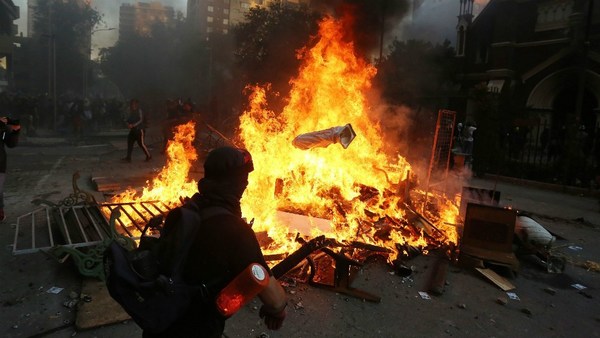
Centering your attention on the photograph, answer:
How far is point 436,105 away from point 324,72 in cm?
2049

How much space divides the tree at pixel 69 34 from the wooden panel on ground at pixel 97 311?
120 feet

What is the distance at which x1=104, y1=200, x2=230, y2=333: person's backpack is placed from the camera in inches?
69.6

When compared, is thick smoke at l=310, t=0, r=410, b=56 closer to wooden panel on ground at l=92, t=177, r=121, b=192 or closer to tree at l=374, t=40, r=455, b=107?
tree at l=374, t=40, r=455, b=107

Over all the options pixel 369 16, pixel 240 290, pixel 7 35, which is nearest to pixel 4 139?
pixel 240 290

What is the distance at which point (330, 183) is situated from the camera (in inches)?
283

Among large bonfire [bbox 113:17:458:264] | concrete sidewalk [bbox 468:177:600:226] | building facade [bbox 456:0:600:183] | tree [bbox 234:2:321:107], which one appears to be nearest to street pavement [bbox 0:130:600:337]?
large bonfire [bbox 113:17:458:264]

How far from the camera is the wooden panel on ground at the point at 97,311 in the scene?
3.64 m

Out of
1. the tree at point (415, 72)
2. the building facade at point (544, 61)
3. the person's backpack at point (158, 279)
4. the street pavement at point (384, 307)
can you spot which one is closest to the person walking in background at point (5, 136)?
the street pavement at point (384, 307)

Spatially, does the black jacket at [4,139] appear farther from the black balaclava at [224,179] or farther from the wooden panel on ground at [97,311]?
the black balaclava at [224,179]

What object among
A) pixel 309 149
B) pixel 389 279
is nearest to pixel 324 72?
pixel 309 149

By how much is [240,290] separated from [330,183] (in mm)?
5398

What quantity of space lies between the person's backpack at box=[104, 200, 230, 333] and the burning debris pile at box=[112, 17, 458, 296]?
7.93ft

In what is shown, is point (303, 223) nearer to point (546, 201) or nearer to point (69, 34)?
point (546, 201)

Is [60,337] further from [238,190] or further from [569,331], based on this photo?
[569,331]
